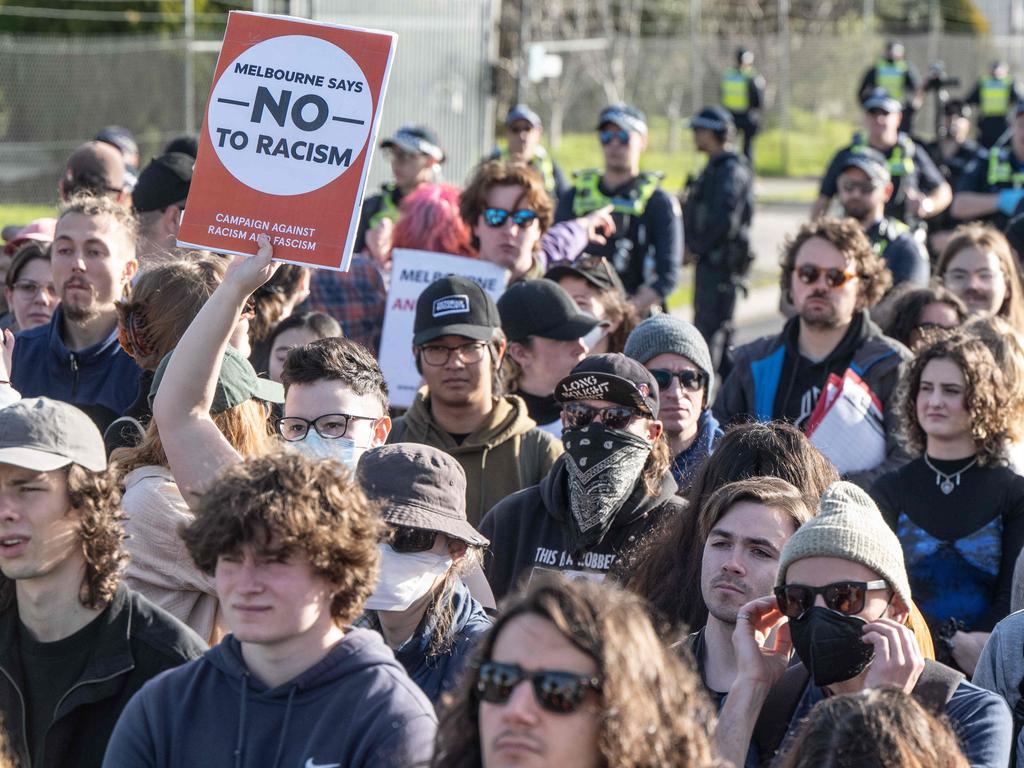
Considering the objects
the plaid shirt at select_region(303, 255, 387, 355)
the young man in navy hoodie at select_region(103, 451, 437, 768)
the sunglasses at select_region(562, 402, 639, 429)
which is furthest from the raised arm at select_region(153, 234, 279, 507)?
the plaid shirt at select_region(303, 255, 387, 355)

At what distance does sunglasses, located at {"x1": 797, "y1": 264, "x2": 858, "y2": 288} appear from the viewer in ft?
23.8

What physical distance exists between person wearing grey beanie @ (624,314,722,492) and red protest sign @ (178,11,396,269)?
197 centimetres

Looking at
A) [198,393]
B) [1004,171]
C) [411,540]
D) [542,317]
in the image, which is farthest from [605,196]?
[411,540]

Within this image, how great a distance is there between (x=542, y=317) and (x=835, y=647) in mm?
3071

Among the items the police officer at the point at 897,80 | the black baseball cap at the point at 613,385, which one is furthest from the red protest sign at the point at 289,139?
the police officer at the point at 897,80

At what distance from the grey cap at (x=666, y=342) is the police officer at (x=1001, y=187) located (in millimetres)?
6612

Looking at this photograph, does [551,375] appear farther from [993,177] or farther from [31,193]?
[31,193]

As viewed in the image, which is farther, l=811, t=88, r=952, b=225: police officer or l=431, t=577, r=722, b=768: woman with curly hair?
l=811, t=88, r=952, b=225: police officer

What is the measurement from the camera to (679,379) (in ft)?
20.2

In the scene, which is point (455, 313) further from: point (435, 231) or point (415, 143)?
point (415, 143)

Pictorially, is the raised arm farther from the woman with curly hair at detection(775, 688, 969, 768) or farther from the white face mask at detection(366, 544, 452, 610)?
the woman with curly hair at detection(775, 688, 969, 768)

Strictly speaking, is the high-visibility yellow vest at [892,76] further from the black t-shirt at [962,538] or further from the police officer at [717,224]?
the black t-shirt at [962,538]

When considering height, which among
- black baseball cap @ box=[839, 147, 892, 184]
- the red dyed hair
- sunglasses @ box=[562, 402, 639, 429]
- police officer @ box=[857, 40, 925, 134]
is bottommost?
sunglasses @ box=[562, 402, 639, 429]

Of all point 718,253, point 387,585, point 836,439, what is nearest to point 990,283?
point 836,439
